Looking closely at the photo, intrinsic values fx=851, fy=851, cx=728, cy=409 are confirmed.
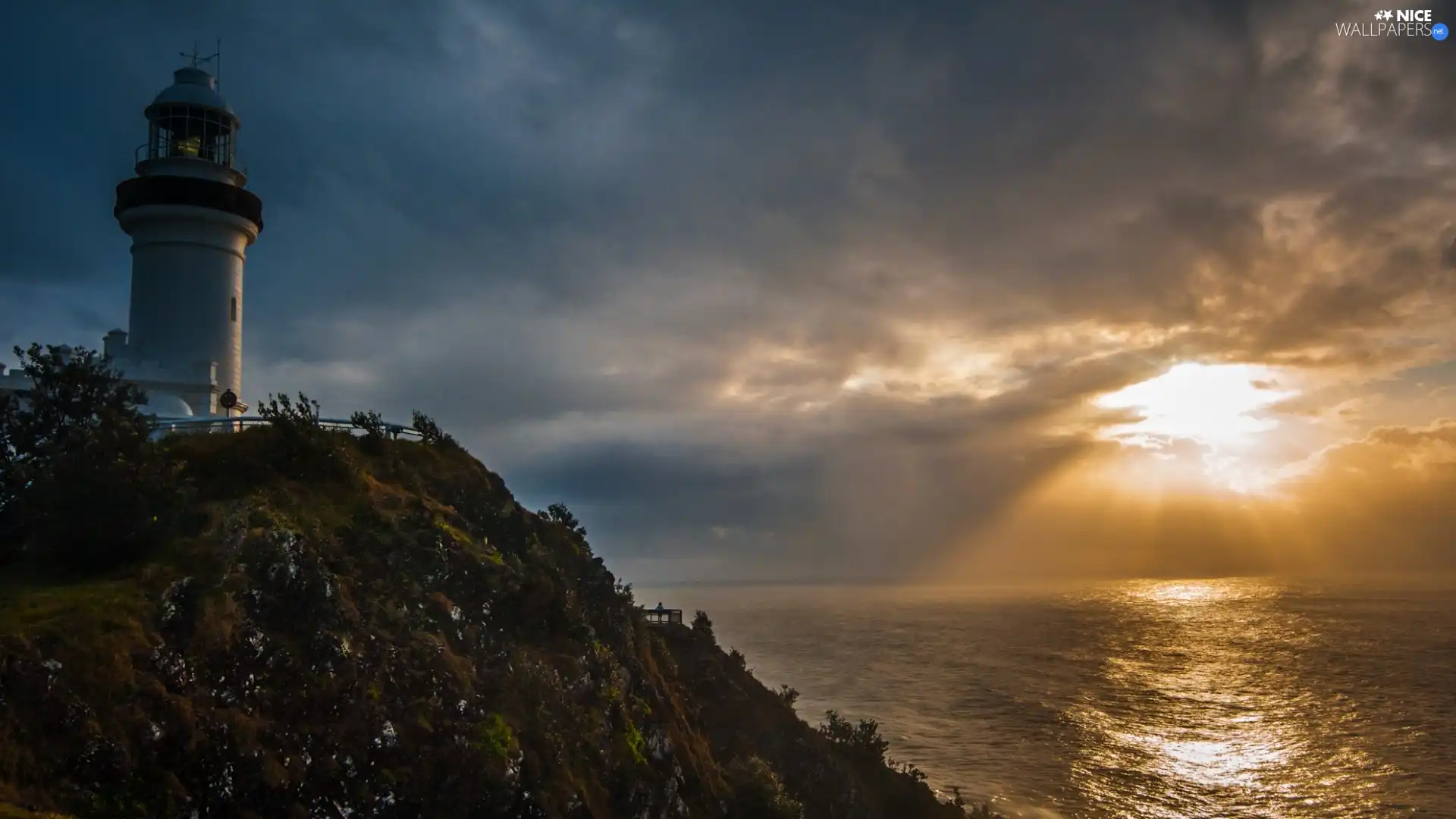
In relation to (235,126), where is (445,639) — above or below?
below

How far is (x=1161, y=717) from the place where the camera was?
8512 cm

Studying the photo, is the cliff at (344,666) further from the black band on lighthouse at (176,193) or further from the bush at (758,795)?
the black band on lighthouse at (176,193)

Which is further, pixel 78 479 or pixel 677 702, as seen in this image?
pixel 677 702

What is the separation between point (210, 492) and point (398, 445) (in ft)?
27.5

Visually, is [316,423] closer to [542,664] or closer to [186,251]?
[542,664]

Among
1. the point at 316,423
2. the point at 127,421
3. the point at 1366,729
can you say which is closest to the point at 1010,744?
the point at 1366,729

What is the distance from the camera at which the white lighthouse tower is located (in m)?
35.9

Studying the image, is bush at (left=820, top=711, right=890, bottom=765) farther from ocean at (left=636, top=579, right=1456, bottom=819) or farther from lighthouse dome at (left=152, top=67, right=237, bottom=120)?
lighthouse dome at (left=152, top=67, right=237, bottom=120)

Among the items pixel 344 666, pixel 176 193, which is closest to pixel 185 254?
pixel 176 193

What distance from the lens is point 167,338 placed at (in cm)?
3644

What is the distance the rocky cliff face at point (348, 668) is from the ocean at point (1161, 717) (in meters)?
36.2

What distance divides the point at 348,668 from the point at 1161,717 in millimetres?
87051

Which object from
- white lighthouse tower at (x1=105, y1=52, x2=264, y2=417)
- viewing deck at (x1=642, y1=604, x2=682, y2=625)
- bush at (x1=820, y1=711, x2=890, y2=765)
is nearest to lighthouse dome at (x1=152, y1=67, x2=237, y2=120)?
white lighthouse tower at (x1=105, y1=52, x2=264, y2=417)

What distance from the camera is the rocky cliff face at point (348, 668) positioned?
15539 mm
